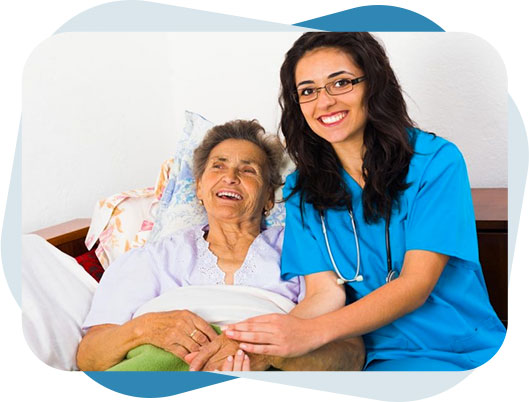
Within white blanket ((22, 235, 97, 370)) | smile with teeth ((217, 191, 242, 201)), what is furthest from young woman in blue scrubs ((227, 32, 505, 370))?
white blanket ((22, 235, 97, 370))

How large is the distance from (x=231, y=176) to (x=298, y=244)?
0.23 metres

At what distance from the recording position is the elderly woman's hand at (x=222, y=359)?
1.64 meters

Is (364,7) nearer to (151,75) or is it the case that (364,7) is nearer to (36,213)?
(151,75)

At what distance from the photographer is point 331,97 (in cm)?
162

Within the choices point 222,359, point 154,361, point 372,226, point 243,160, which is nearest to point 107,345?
point 154,361

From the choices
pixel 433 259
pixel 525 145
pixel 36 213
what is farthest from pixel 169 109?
pixel 525 145

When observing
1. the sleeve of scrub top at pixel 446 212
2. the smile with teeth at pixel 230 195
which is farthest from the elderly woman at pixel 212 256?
the sleeve of scrub top at pixel 446 212

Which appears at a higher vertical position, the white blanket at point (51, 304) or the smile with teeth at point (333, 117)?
the smile with teeth at point (333, 117)

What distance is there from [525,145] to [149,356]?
0.96 metres

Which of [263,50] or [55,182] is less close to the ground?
[263,50]

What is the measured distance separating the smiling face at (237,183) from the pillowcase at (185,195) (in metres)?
0.05

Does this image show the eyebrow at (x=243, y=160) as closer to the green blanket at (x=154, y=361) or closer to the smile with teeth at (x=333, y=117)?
the smile with teeth at (x=333, y=117)

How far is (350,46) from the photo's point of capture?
163 centimetres

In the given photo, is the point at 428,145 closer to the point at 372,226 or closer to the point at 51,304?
the point at 372,226
